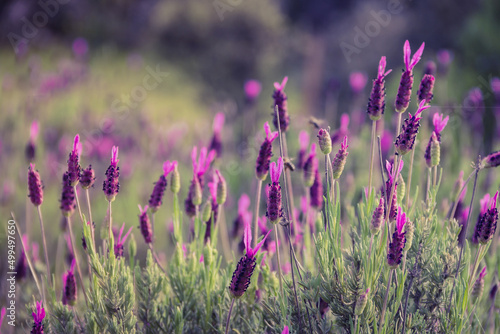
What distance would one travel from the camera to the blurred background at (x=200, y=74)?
11.6 ft

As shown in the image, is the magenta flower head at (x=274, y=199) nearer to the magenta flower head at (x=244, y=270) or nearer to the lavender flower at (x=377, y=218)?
the magenta flower head at (x=244, y=270)

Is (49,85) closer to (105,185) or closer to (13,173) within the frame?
(13,173)

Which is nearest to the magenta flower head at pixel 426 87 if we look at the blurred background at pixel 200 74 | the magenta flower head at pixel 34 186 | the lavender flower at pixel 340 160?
the lavender flower at pixel 340 160

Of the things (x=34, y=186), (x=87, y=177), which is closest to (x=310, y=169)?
(x=87, y=177)

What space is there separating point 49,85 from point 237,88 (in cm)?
435

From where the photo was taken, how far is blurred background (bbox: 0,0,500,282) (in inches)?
139

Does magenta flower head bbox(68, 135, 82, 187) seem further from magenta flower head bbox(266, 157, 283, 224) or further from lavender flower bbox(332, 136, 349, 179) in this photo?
lavender flower bbox(332, 136, 349, 179)

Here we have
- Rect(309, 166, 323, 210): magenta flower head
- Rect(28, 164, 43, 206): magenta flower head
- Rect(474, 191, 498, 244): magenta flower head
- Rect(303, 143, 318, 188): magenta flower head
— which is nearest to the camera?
Rect(474, 191, 498, 244): magenta flower head

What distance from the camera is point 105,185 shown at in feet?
3.80

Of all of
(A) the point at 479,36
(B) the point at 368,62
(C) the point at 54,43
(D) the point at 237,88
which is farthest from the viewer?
(C) the point at 54,43

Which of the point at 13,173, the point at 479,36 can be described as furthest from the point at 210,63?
the point at 13,173

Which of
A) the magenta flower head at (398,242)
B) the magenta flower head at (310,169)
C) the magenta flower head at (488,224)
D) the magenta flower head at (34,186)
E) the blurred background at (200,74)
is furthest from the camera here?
the blurred background at (200,74)

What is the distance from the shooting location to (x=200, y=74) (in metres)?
8.80

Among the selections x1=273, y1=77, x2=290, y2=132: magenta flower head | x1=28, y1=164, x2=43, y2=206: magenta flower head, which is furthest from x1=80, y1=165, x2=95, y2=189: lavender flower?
x1=273, y1=77, x2=290, y2=132: magenta flower head
